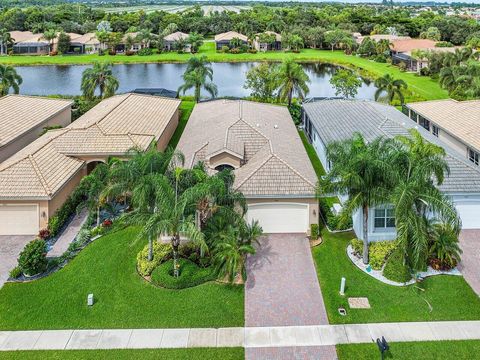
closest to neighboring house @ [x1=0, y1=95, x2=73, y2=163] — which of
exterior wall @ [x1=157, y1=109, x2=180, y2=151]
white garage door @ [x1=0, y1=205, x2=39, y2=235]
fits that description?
white garage door @ [x1=0, y1=205, x2=39, y2=235]

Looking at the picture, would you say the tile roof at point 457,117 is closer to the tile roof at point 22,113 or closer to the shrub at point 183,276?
the shrub at point 183,276

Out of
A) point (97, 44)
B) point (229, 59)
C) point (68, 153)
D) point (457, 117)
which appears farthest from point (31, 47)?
point (457, 117)

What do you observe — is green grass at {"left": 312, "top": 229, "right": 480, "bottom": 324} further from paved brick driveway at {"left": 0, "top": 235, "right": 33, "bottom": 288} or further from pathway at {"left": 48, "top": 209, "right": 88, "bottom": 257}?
paved brick driveway at {"left": 0, "top": 235, "right": 33, "bottom": 288}

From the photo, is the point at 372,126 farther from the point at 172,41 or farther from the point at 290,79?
the point at 172,41

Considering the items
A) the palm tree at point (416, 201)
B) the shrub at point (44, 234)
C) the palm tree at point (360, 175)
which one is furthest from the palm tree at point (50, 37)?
the palm tree at point (416, 201)

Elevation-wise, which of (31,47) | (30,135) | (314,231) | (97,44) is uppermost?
(97,44)
